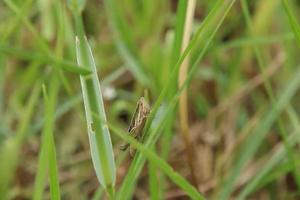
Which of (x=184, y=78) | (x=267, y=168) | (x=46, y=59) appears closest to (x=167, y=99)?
(x=184, y=78)

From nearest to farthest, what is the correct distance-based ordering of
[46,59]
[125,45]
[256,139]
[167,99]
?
[46,59]
[167,99]
[256,139]
[125,45]

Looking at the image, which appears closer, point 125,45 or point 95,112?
point 95,112

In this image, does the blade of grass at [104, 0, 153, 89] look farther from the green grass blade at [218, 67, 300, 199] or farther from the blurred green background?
the green grass blade at [218, 67, 300, 199]

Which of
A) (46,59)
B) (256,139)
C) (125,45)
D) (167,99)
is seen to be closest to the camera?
(46,59)

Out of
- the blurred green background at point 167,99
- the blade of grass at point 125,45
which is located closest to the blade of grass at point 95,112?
the blurred green background at point 167,99

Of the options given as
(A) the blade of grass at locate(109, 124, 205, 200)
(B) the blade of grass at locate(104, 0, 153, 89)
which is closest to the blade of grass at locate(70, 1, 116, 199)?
(A) the blade of grass at locate(109, 124, 205, 200)

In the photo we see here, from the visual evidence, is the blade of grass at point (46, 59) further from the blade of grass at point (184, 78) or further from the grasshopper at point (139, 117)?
the blade of grass at point (184, 78)

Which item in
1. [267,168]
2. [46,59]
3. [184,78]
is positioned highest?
[46,59]

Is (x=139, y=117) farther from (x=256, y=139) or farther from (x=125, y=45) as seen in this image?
(x=125, y=45)

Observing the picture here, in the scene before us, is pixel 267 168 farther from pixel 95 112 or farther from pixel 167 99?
pixel 95 112

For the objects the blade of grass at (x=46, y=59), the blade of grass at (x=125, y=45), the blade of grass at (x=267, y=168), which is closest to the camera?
the blade of grass at (x=46, y=59)

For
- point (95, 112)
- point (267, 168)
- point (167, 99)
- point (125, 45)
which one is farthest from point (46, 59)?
point (125, 45)

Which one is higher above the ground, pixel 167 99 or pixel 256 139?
pixel 167 99
